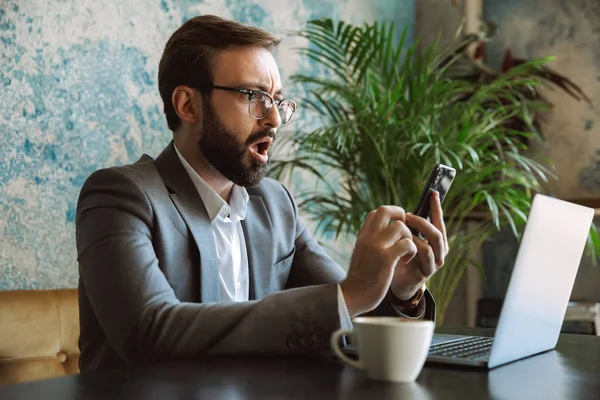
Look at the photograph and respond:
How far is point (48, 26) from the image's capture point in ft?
8.38

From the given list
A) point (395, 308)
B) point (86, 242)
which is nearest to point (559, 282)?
point (395, 308)

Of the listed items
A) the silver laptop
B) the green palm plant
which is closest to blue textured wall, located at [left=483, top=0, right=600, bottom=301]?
the green palm plant

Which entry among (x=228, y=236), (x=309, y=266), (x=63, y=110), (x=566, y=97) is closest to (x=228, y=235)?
(x=228, y=236)

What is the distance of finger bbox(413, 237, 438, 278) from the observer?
1431 mm

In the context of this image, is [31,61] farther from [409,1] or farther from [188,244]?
[409,1]

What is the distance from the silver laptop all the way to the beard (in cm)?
64

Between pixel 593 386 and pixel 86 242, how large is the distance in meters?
0.92

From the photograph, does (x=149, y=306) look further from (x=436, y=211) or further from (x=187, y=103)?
(x=187, y=103)

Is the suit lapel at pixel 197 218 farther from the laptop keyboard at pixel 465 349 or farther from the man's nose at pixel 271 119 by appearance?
the laptop keyboard at pixel 465 349

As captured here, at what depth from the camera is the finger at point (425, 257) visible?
1.43m

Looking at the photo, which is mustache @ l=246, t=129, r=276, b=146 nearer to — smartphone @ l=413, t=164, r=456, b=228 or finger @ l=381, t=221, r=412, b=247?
smartphone @ l=413, t=164, r=456, b=228

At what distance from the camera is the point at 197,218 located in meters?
1.62

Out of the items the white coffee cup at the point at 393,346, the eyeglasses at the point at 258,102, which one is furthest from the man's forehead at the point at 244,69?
the white coffee cup at the point at 393,346

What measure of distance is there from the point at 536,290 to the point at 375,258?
0.81 feet
